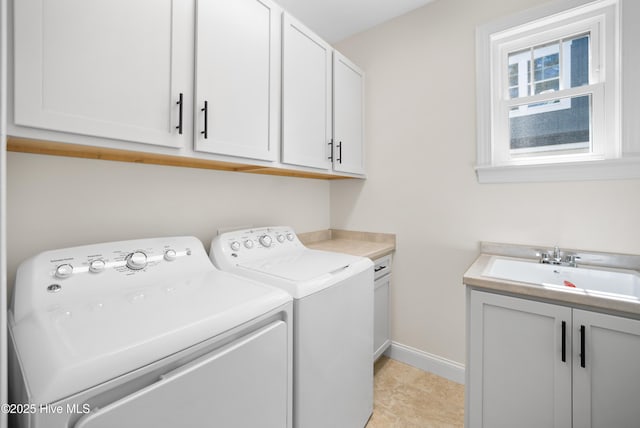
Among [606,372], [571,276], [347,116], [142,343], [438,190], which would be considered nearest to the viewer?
[142,343]

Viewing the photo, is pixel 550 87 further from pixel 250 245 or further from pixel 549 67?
pixel 250 245

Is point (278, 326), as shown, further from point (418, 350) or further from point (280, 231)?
point (418, 350)

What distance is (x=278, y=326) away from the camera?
3.35ft

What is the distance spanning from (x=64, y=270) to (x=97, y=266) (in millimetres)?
92

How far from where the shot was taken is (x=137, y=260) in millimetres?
1121

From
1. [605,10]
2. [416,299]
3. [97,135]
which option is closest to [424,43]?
[605,10]

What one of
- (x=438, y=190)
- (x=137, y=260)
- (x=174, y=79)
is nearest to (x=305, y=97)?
(x=174, y=79)

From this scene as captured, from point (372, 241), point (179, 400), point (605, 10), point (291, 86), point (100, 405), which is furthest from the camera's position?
point (372, 241)

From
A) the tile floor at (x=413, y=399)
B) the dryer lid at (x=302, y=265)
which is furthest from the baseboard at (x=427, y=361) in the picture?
the dryer lid at (x=302, y=265)

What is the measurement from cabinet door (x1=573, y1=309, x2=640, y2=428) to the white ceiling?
2.29m

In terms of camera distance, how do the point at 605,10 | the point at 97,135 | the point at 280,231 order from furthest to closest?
1. the point at 280,231
2. the point at 605,10
3. the point at 97,135

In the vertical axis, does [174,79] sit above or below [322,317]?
above

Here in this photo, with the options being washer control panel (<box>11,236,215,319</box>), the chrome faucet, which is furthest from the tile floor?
washer control panel (<box>11,236,215,319</box>)

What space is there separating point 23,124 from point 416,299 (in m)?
2.35
